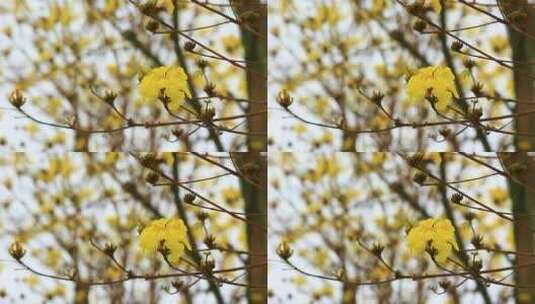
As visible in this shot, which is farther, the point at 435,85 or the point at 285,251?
the point at 285,251

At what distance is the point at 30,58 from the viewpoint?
2646 mm

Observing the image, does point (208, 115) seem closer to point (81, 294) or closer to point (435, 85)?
point (435, 85)

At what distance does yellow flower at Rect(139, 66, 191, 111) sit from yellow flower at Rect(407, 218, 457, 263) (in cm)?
60

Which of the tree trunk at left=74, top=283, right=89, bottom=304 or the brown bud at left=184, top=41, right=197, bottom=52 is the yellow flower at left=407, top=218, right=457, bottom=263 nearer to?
the brown bud at left=184, top=41, right=197, bottom=52

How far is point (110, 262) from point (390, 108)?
2.74ft

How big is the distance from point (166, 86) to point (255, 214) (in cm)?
44

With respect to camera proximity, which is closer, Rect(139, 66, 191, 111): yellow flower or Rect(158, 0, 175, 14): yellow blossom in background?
Rect(139, 66, 191, 111): yellow flower

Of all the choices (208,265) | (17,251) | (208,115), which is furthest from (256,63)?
(17,251)

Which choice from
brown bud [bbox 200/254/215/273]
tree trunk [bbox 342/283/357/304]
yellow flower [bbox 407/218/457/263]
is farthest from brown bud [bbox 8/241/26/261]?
yellow flower [bbox 407/218/457/263]

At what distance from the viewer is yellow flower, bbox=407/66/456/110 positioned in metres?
2.07

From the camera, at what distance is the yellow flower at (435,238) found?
2.07 m

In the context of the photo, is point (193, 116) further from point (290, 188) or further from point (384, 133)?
point (384, 133)

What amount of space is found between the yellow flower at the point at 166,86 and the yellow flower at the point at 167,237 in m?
0.27

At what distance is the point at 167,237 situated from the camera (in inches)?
85.7
